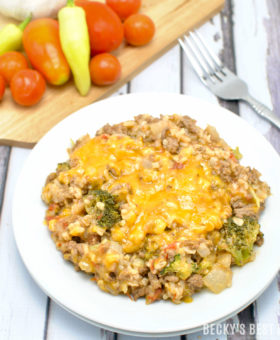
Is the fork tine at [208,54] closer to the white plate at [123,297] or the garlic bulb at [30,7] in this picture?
the white plate at [123,297]

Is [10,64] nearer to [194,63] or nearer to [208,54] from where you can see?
[194,63]

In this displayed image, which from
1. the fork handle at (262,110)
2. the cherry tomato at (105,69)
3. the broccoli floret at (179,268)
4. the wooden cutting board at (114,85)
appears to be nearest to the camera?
the broccoli floret at (179,268)

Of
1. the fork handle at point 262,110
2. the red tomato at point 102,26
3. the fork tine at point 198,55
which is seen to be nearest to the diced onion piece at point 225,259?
the fork handle at point 262,110

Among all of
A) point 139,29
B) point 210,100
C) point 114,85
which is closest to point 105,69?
point 114,85

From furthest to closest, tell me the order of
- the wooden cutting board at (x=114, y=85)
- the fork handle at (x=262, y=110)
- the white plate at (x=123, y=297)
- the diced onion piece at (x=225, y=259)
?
the fork handle at (x=262, y=110) < the wooden cutting board at (x=114, y=85) < the diced onion piece at (x=225, y=259) < the white plate at (x=123, y=297)

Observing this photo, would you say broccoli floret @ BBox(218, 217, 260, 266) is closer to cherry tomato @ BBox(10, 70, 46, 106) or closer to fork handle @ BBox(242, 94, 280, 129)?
fork handle @ BBox(242, 94, 280, 129)

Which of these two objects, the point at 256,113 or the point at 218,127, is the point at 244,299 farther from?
the point at 256,113

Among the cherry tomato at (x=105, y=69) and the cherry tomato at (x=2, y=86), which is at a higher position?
the cherry tomato at (x=105, y=69)
